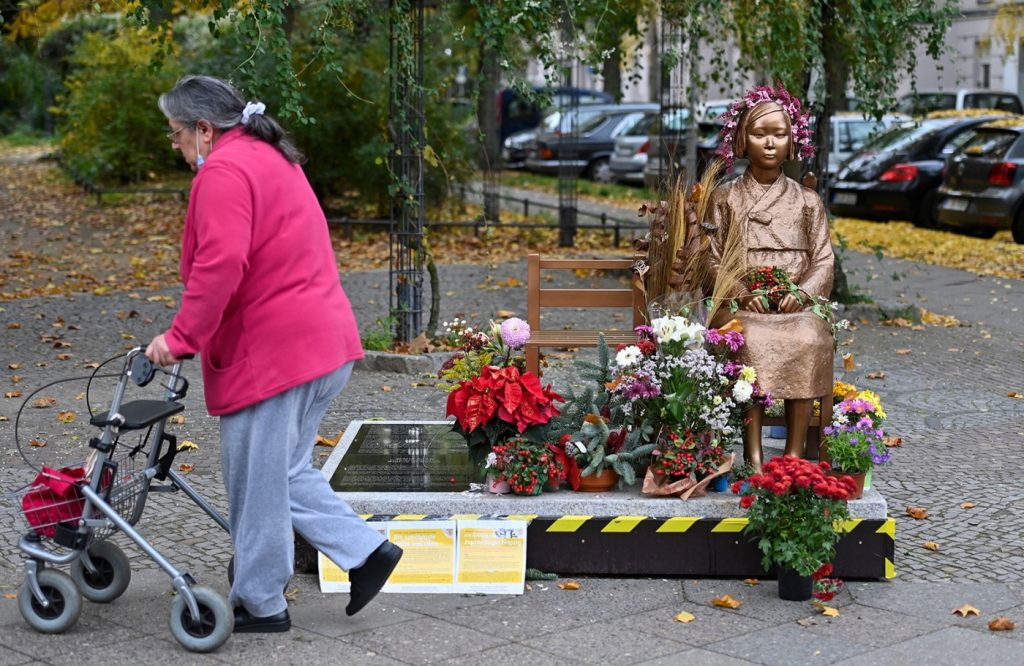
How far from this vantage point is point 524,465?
5.41 meters

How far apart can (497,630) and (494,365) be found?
1349 mm

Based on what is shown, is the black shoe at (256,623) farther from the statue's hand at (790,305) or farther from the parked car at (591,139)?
the parked car at (591,139)

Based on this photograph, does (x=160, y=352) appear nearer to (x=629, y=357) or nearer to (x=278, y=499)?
(x=278, y=499)

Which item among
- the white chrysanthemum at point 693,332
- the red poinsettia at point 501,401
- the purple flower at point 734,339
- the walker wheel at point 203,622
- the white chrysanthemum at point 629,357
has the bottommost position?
the walker wheel at point 203,622

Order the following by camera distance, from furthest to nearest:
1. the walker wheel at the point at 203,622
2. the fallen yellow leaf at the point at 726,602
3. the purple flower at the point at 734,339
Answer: the purple flower at the point at 734,339 → the fallen yellow leaf at the point at 726,602 → the walker wheel at the point at 203,622

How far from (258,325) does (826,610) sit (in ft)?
7.25

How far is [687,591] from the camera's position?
17.4 ft

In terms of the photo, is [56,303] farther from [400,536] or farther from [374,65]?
[400,536]

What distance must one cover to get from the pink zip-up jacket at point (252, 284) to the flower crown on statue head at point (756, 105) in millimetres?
2288

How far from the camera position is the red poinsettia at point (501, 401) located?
546 cm

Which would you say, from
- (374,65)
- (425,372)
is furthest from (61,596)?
(374,65)

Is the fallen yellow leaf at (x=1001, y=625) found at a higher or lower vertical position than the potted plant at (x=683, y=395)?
lower

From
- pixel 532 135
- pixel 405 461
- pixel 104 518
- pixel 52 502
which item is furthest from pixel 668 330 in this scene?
pixel 532 135

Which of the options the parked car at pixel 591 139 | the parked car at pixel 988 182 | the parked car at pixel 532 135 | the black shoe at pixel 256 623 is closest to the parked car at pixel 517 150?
the parked car at pixel 532 135
